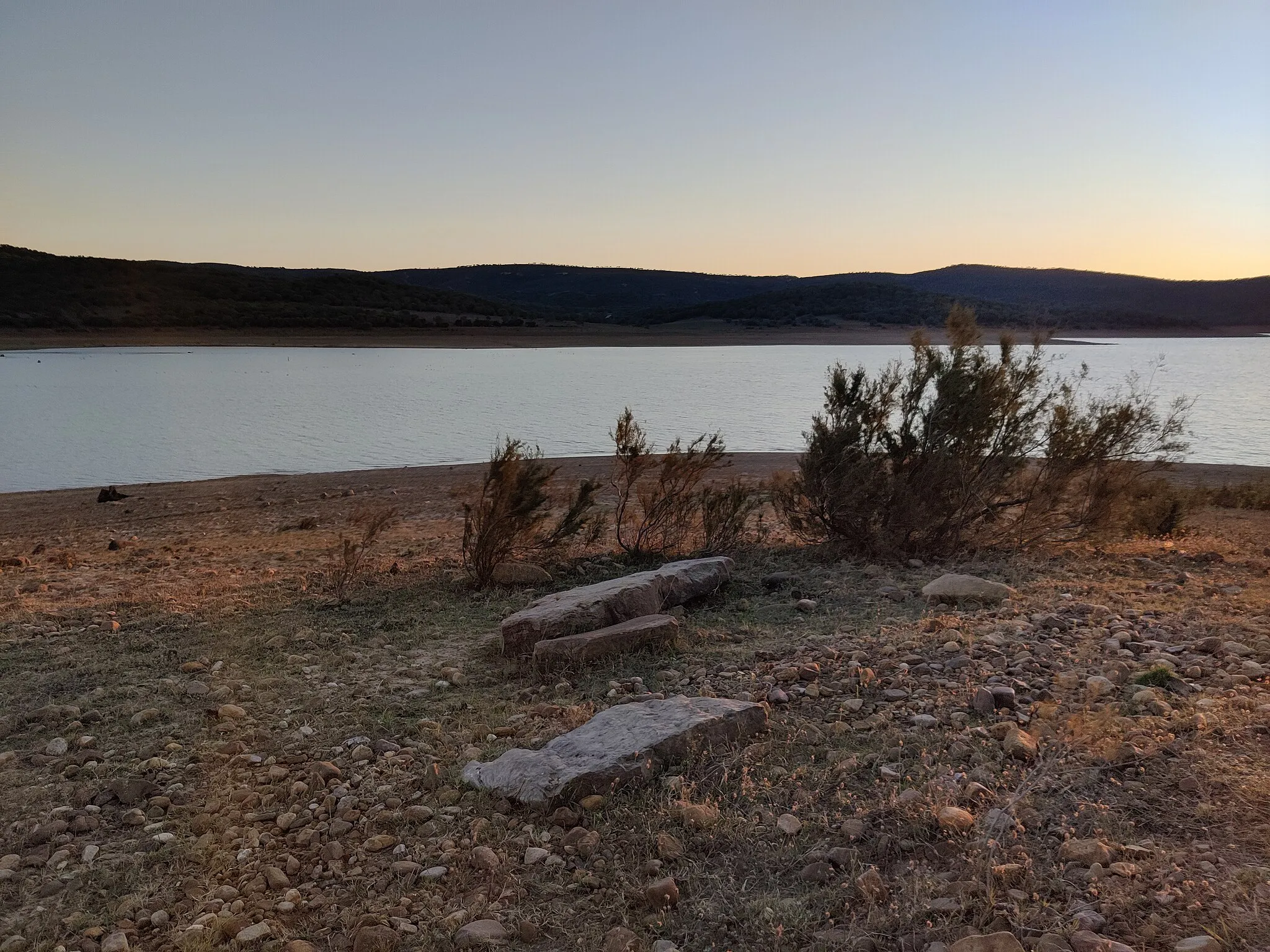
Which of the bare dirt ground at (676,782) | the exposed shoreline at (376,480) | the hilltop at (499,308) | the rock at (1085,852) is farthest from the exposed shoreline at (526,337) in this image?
the rock at (1085,852)

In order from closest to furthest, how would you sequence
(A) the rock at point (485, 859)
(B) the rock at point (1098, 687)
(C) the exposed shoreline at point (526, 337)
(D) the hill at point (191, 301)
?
1. (A) the rock at point (485, 859)
2. (B) the rock at point (1098, 687)
3. (C) the exposed shoreline at point (526, 337)
4. (D) the hill at point (191, 301)

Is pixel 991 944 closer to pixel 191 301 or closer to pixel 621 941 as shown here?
pixel 621 941

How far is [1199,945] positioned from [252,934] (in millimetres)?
2768

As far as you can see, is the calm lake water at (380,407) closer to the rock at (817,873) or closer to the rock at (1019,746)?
the rock at (1019,746)

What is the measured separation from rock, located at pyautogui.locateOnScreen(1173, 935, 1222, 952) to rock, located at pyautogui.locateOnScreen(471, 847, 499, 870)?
211 centimetres

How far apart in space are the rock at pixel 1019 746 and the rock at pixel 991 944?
1.22 meters

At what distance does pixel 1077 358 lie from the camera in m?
57.9

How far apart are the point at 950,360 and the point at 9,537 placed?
38.5 feet

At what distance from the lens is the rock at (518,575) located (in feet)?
24.1

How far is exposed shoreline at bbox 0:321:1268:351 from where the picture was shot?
2234 inches

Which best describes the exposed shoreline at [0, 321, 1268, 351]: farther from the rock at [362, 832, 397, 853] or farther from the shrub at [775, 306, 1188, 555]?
the rock at [362, 832, 397, 853]

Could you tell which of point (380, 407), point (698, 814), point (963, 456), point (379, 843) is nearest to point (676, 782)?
point (698, 814)

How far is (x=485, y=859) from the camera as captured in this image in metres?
3.16

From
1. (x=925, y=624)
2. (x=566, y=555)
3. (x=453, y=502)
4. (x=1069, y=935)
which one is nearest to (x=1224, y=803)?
(x=1069, y=935)
